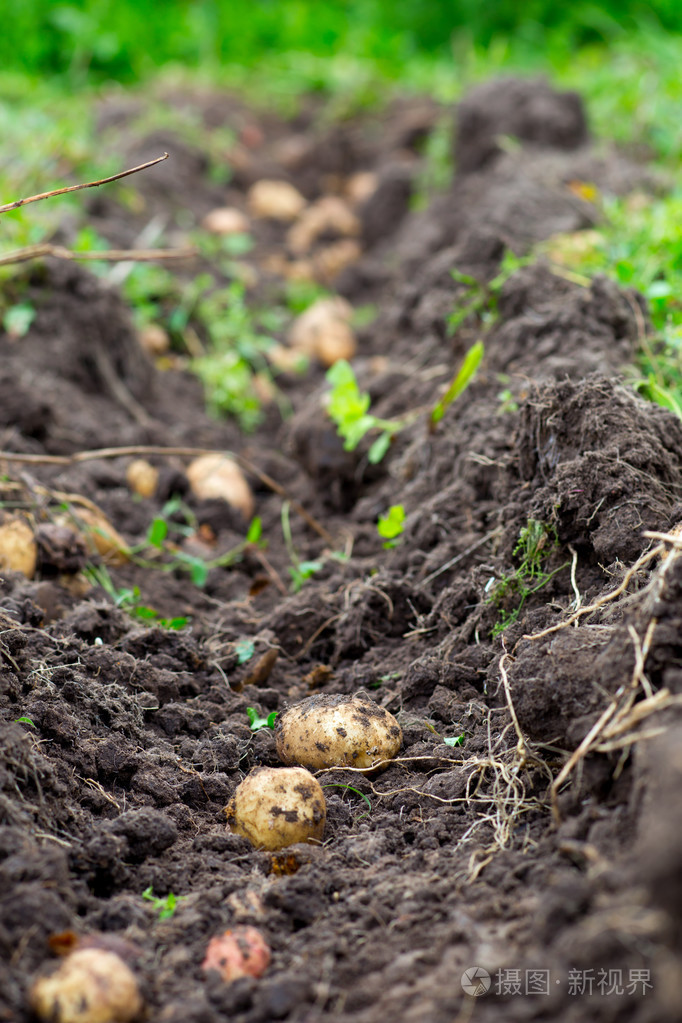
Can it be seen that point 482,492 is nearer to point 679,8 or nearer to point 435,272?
point 435,272

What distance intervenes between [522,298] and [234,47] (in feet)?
22.4

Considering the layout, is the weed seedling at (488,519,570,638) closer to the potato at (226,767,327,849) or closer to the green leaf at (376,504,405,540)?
the green leaf at (376,504,405,540)

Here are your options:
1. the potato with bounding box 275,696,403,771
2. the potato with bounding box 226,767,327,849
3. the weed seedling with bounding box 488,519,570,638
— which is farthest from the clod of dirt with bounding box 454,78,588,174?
the potato with bounding box 226,767,327,849

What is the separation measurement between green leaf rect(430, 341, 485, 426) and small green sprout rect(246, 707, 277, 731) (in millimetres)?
1180

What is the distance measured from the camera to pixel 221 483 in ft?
11.3

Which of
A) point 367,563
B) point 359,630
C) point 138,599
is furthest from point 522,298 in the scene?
point 138,599

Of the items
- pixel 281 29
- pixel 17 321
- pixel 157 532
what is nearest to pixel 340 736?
pixel 157 532

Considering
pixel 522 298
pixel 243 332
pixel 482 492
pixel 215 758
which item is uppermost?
pixel 522 298

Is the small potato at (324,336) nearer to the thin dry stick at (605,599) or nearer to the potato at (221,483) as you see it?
the potato at (221,483)

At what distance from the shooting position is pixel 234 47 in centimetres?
867

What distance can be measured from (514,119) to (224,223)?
1904 millimetres

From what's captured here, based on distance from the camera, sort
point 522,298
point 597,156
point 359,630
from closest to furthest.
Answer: point 359,630 → point 522,298 → point 597,156

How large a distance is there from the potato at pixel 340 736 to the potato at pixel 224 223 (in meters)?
4.42

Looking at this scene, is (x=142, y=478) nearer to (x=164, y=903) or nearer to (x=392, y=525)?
(x=392, y=525)
